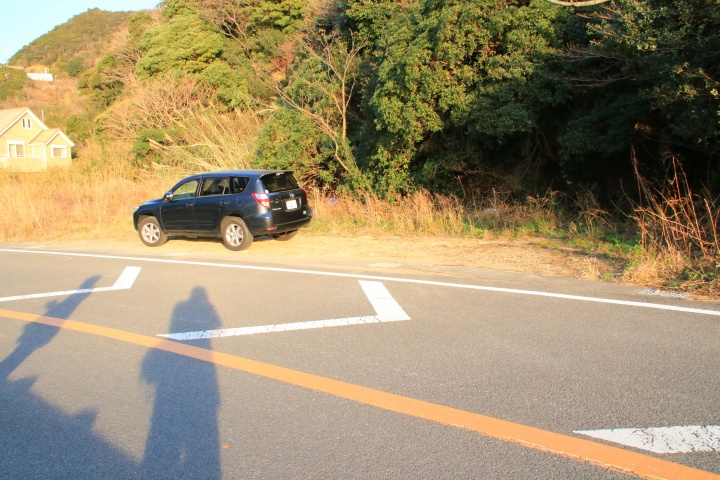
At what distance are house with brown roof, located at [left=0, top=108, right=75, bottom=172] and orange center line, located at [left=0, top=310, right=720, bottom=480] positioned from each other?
51.1 meters

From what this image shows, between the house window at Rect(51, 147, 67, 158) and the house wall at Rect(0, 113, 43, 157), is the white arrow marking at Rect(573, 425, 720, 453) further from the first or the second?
the house window at Rect(51, 147, 67, 158)

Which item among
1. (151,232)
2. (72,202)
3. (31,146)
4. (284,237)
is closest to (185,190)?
(151,232)

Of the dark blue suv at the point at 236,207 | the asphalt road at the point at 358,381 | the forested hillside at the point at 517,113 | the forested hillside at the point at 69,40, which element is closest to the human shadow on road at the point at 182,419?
the asphalt road at the point at 358,381

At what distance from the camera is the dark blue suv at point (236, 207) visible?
490 inches

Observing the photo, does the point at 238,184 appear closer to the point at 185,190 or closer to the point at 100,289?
the point at 185,190

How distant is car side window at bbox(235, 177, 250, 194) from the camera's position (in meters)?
12.7

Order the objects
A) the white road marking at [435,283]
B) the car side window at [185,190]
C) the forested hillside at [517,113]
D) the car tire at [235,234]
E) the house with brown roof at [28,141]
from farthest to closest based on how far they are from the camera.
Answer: the house with brown roof at [28,141]
the car side window at [185,190]
the car tire at [235,234]
the forested hillside at [517,113]
the white road marking at [435,283]

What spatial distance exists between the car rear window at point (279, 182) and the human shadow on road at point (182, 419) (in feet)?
22.7

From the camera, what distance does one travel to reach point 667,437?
364cm

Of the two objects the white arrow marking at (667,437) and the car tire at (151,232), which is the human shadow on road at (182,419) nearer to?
the white arrow marking at (667,437)

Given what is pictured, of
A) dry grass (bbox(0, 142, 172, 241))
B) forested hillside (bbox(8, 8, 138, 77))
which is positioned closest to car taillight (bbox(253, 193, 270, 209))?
dry grass (bbox(0, 142, 172, 241))

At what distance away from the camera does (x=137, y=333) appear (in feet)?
21.1

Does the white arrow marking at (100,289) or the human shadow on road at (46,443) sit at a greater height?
the white arrow marking at (100,289)

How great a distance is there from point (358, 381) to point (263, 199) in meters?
8.07
